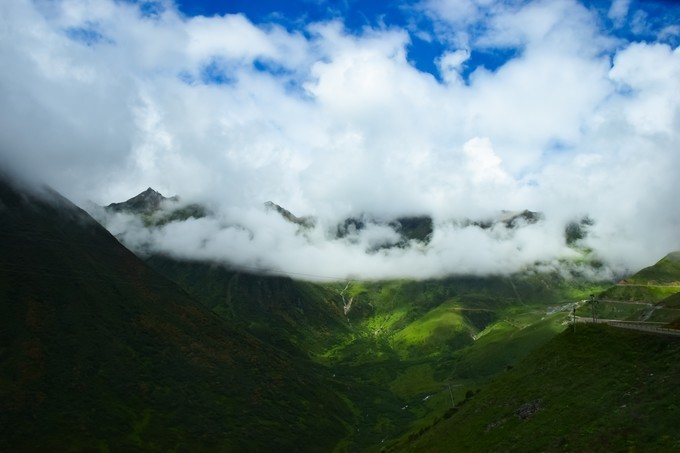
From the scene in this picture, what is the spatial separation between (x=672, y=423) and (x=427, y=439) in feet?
226

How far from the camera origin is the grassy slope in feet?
222

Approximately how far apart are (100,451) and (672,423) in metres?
197

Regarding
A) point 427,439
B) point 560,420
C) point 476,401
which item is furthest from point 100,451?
point 560,420

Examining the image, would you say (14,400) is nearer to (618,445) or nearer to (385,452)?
(385,452)

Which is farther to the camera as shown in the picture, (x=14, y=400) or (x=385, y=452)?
(x=14, y=400)

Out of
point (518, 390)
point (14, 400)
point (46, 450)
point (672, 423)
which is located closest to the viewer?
point (672, 423)

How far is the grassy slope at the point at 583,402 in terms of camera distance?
67625mm

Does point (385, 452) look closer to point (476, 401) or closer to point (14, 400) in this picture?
point (476, 401)

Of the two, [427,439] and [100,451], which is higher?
[427,439]

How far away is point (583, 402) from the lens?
81.5 m

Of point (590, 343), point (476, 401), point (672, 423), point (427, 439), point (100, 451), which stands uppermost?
point (590, 343)

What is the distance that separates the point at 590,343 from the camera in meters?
102

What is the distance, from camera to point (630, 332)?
97188 millimetres

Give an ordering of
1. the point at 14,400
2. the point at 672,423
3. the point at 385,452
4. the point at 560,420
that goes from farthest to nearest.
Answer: the point at 14,400
the point at 385,452
the point at 560,420
the point at 672,423
